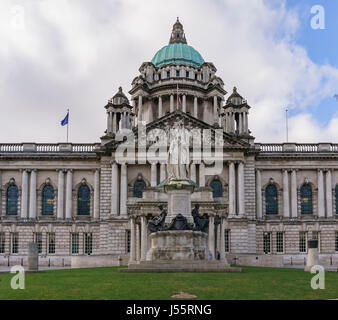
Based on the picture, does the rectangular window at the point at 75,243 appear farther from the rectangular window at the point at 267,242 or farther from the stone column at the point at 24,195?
the rectangular window at the point at 267,242

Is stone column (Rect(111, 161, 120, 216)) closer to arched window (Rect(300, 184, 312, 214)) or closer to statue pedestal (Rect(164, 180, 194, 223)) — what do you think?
arched window (Rect(300, 184, 312, 214))

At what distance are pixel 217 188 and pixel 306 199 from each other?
40.0 feet

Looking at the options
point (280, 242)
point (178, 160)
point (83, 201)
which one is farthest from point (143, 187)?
point (178, 160)

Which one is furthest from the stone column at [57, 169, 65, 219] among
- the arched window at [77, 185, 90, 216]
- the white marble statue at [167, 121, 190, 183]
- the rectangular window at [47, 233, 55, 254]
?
the white marble statue at [167, 121, 190, 183]

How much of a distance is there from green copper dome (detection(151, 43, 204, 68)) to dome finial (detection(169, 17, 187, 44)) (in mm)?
2522

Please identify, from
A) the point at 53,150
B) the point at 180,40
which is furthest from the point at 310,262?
the point at 180,40

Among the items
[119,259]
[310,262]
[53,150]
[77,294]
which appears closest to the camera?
[77,294]

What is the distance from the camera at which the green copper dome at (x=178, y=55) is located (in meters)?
89.3

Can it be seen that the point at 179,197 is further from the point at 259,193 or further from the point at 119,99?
the point at 119,99

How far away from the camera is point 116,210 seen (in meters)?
64.8

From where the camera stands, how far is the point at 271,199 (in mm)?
69500

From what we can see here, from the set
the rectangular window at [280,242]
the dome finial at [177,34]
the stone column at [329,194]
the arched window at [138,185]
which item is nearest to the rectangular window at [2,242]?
the arched window at [138,185]

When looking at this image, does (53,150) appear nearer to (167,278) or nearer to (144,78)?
(144,78)
